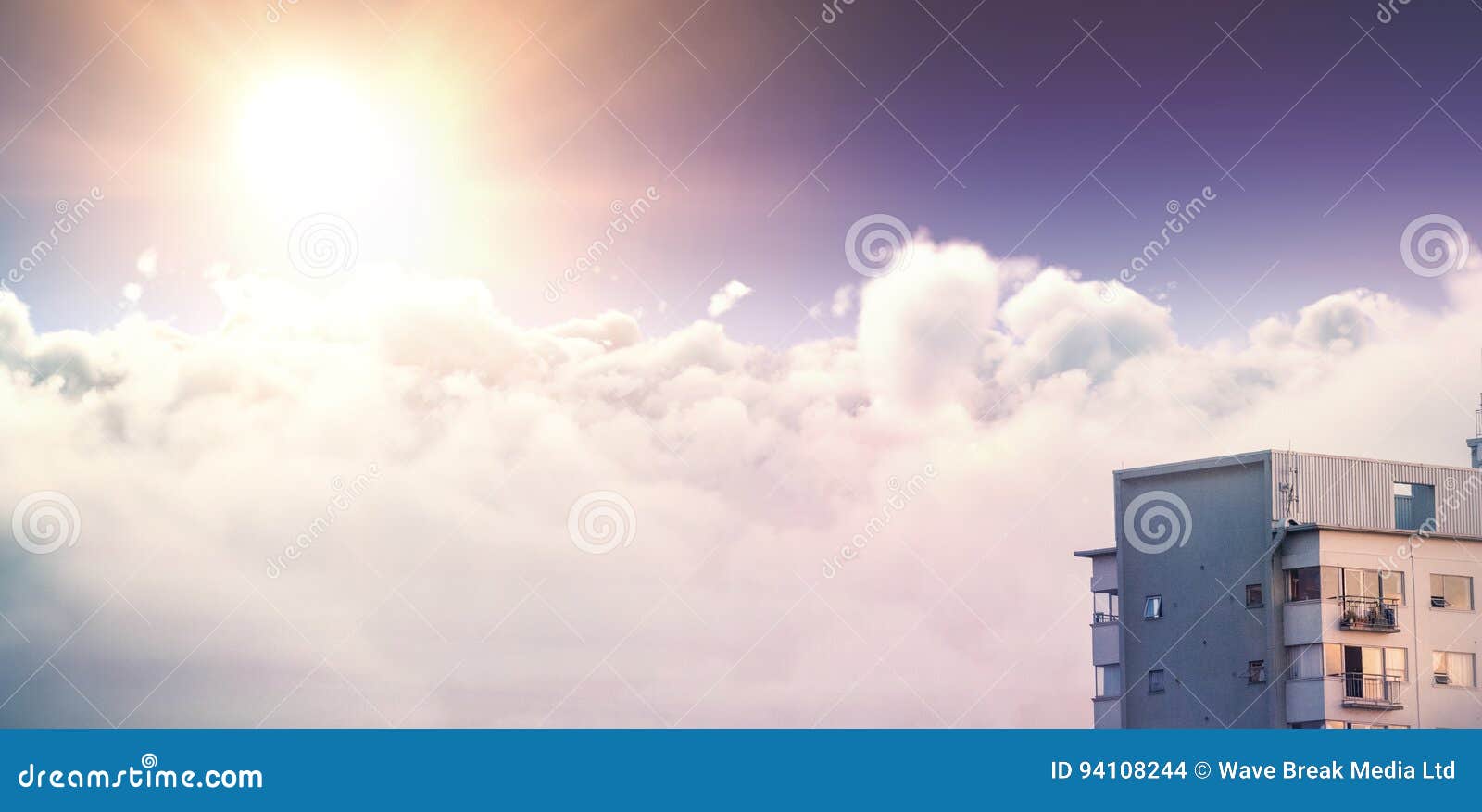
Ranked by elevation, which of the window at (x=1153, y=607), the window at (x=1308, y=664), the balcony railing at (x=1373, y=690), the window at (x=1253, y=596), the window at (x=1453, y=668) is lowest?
the balcony railing at (x=1373, y=690)

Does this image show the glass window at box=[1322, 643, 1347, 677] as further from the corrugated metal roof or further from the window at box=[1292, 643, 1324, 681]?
the corrugated metal roof

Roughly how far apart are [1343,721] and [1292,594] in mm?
5601

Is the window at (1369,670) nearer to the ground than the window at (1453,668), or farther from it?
nearer to the ground

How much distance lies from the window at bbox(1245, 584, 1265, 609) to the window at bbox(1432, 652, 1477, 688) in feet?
22.2

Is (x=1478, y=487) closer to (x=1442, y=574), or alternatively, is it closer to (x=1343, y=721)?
(x=1442, y=574)

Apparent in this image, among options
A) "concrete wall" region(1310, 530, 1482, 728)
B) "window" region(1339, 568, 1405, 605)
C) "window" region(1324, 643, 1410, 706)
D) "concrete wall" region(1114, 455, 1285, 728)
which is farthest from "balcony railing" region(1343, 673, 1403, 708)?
"window" region(1339, 568, 1405, 605)

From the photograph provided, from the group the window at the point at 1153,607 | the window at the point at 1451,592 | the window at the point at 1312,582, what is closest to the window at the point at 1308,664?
the window at the point at 1312,582

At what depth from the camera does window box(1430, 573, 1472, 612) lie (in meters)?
71.0

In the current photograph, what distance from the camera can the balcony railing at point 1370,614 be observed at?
228ft

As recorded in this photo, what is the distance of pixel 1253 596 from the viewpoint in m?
72.5

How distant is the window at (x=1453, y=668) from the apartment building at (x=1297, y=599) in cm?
5

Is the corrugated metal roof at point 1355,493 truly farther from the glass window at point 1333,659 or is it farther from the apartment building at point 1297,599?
the glass window at point 1333,659

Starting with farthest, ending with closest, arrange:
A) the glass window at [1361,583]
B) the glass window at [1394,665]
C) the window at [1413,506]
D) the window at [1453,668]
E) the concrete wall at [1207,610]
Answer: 1. the window at [1413,506]
2. the concrete wall at [1207,610]
3. the glass window at [1361,583]
4. the window at [1453,668]
5. the glass window at [1394,665]
